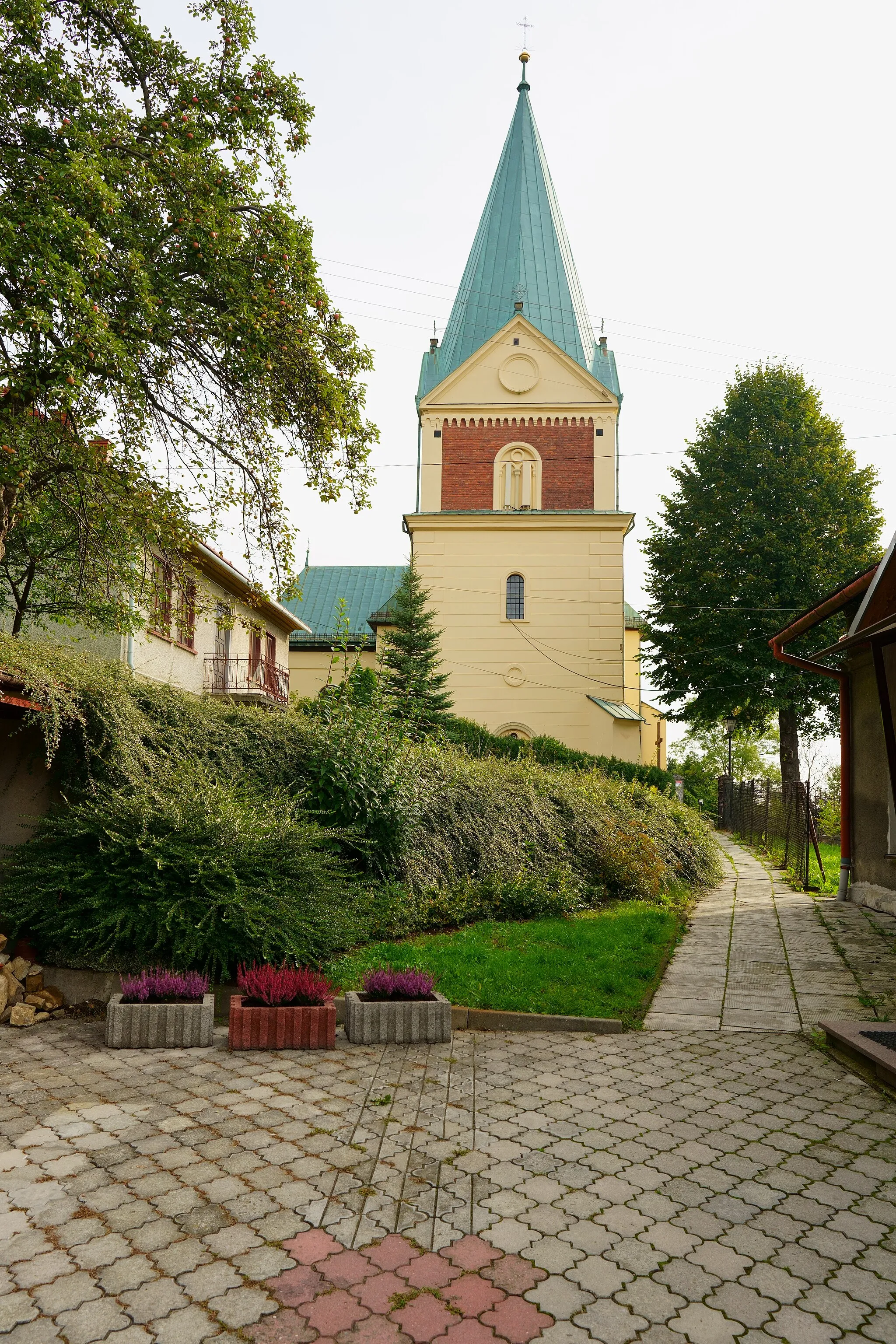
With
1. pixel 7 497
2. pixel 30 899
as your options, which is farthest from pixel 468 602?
pixel 30 899

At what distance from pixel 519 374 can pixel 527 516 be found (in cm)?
552

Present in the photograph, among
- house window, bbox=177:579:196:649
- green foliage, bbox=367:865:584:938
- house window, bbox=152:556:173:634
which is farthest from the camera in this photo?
house window, bbox=177:579:196:649

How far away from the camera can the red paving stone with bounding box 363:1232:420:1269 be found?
358cm

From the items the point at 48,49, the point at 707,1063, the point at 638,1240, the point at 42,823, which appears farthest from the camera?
the point at 48,49

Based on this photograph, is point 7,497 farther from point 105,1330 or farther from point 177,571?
point 105,1330

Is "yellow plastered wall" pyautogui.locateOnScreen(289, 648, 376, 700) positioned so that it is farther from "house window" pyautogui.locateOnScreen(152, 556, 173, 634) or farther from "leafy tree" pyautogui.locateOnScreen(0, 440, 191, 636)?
"house window" pyautogui.locateOnScreen(152, 556, 173, 634)

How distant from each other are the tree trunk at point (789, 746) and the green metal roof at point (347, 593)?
19.0 metres

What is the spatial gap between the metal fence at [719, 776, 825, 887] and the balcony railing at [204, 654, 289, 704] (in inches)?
430

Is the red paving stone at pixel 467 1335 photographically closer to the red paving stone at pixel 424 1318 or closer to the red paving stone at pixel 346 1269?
the red paving stone at pixel 424 1318

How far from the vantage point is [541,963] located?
8.83m

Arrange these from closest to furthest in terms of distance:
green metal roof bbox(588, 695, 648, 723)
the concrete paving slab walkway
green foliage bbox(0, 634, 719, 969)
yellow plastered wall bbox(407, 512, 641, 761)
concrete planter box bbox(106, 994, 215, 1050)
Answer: concrete planter box bbox(106, 994, 215, 1050), the concrete paving slab walkway, green foliage bbox(0, 634, 719, 969), green metal roof bbox(588, 695, 648, 723), yellow plastered wall bbox(407, 512, 641, 761)

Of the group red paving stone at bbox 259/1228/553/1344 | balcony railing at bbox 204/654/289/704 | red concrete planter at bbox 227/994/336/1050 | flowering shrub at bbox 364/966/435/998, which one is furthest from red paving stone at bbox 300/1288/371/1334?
balcony railing at bbox 204/654/289/704

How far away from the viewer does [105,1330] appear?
313cm

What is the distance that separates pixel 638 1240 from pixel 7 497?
9398 mm
